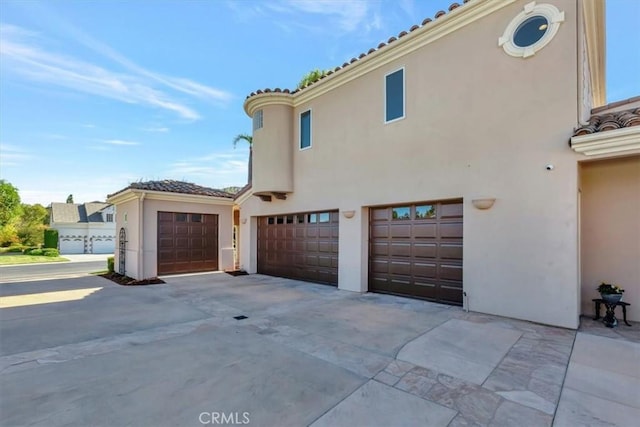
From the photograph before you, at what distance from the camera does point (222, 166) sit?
22734mm

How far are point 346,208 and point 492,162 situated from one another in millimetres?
4198

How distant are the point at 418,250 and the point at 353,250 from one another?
2008 mm

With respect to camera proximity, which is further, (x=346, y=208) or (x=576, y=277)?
(x=346, y=208)

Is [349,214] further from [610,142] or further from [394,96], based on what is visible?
[610,142]

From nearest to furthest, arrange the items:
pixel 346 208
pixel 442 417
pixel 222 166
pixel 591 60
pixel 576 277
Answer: pixel 442 417
pixel 576 277
pixel 591 60
pixel 346 208
pixel 222 166

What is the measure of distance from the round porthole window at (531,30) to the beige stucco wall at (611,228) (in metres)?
2.80

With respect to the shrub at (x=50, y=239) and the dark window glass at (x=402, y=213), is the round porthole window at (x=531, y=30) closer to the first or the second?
the dark window glass at (x=402, y=213)

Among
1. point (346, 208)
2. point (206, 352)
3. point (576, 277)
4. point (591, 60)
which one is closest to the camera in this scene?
point (206, 352)

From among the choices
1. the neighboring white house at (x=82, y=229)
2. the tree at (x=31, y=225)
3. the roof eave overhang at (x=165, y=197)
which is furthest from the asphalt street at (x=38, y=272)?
the tree at (x=31, y=225)

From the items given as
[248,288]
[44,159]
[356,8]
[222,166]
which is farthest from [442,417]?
[44,159]

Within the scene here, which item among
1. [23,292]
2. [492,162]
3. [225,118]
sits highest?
[225,118]

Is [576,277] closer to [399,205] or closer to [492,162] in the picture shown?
[492,162]

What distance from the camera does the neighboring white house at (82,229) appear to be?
A: 32.0 metres

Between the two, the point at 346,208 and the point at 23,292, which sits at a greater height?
the point at 346,208
